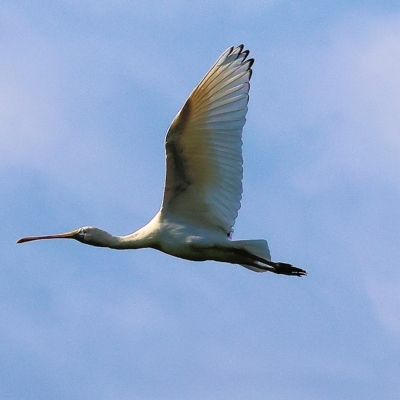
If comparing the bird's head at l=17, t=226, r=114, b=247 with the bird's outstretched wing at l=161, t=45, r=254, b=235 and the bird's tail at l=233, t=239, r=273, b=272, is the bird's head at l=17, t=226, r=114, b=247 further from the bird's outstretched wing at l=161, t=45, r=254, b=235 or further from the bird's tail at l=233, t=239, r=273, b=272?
the bird's tail at l=233, t=239, r=273, b=272

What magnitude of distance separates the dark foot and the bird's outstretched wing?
31.6 inches

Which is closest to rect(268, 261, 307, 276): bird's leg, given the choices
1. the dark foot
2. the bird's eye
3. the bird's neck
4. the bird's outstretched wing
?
the dark foot

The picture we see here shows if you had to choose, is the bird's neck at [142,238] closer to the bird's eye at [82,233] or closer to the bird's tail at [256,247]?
the bird's eye at [82,233]

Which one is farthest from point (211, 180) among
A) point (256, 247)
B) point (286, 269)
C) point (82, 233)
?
point (82, 233)

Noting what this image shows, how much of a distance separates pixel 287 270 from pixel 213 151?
194 cm

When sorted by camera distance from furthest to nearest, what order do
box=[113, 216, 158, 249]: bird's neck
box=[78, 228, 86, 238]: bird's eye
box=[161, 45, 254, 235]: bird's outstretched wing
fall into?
box=[78, 228, 86, 238]: bird's eye
box=[113, 216, 158, 249]: bird's neck
box=[161, 45, 254, 235]: bird's outstretched wing

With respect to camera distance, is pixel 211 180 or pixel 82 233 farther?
pixel 82 233

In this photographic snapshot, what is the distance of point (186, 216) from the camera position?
1478 centimetres

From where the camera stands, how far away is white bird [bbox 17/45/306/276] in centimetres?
1444

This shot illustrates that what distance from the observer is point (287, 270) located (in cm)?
1507

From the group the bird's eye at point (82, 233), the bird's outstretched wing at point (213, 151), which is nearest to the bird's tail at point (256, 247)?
the bird's outstretched wing at point (213, 151)

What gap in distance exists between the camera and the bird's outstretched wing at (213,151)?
14406 mm

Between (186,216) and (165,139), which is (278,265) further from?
(165,139)

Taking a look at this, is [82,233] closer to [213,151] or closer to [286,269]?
[213,151]
